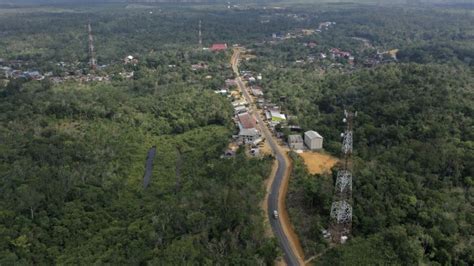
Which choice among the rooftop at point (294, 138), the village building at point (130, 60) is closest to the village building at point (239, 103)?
the rooftop at point (294, 138)

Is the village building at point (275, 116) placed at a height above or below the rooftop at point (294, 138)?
below

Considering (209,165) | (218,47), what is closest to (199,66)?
(218,47)

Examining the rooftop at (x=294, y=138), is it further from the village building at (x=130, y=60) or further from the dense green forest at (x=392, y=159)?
the village building at (x=130, y=60)

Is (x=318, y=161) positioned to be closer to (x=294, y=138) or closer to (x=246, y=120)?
(x=294, y=138)

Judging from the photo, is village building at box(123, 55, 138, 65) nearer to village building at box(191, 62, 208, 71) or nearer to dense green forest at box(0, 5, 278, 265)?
dense green forest at box(0, 5, 278, 265)

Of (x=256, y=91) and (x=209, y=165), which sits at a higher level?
(x=256, y=91)

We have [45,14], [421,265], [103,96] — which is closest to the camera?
[421,265]

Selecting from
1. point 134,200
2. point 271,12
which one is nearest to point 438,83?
point 134,200

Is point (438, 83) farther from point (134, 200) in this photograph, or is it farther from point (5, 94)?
point (5, 94)

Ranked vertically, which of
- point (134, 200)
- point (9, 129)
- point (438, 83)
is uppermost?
point (438, 83)
